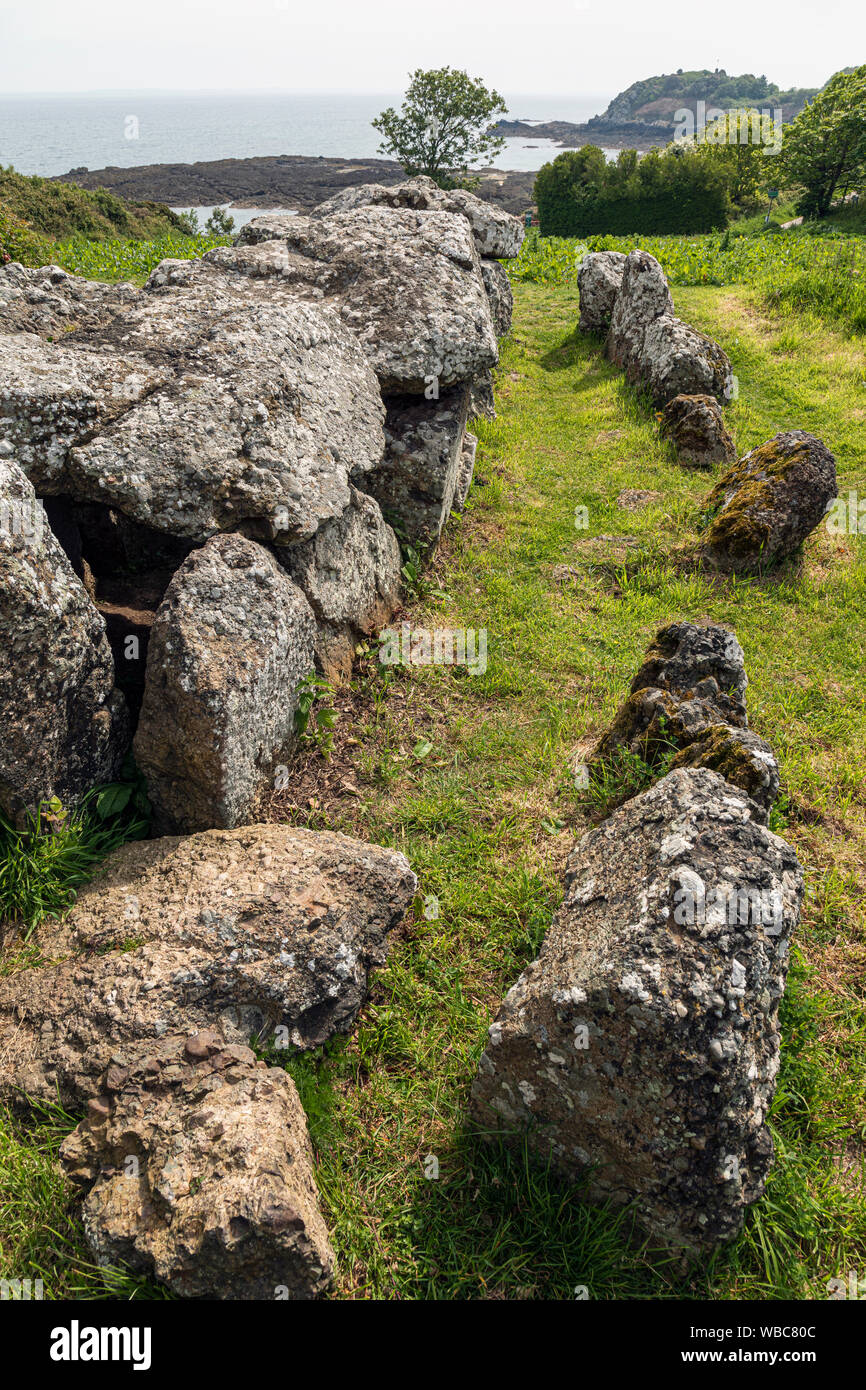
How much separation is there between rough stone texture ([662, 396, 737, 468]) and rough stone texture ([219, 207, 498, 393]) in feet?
13.9

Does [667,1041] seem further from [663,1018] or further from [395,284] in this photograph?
[395,284]

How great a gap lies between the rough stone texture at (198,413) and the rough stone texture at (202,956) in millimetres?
2373

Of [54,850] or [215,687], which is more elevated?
[215,687]

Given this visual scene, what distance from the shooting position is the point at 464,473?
976 centimetres

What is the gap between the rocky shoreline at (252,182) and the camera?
47.1 m

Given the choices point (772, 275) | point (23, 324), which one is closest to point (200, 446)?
point (23, 324)

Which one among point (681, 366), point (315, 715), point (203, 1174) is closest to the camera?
point (203, 1174)

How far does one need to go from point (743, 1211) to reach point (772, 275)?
20.8 metres

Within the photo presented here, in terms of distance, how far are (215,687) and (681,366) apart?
34.7 feet

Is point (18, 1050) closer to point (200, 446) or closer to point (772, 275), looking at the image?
point (200, 446)

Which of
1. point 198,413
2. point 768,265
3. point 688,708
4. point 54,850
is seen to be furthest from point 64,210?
point 688,708

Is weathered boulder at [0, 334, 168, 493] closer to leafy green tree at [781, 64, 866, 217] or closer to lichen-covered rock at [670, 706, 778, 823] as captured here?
lichen-covered rock at [670, 706, 778, 823]

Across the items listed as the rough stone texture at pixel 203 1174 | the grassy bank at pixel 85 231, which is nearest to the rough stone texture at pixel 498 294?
the grassy bank at pixel 85 231

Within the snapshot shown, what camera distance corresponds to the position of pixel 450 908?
490 cm
